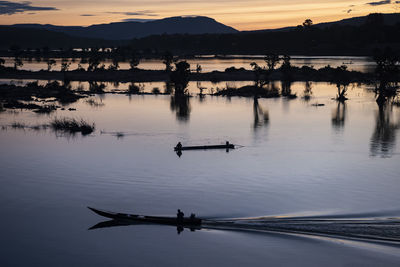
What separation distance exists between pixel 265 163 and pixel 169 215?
1559 centimetres

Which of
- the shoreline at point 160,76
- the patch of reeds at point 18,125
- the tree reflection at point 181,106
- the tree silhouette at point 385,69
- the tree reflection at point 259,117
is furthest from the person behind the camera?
the shoreline at point 160,76

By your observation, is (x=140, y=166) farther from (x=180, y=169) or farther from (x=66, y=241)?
(x=66, y=241)

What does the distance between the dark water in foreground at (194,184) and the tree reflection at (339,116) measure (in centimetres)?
25

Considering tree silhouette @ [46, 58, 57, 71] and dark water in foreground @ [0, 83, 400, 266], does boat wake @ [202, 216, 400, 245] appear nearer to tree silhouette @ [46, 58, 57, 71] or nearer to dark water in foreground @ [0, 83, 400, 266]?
dark water in foreground @ [0, 83, 400, 266]

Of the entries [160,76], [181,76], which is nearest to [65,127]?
[181,76]

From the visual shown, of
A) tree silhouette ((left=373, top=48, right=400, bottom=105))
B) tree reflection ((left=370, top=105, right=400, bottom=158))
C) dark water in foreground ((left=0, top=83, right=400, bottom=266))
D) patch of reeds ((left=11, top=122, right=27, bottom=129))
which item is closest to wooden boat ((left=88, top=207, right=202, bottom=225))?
dark water in foreground ((left=0, top=83, right=400, bottom=266))

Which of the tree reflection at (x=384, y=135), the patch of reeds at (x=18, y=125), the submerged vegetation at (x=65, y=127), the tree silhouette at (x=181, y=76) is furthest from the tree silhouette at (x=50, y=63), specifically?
the tree reflection at (x=384, y=135)

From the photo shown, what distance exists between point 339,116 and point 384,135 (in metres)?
14.0

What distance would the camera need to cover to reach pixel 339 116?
74.9m

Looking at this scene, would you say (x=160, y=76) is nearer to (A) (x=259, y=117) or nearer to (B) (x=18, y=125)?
(A) (x=259, y=117)

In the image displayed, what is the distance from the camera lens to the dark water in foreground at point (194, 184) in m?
27.8

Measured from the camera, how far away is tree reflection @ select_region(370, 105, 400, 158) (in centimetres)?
5216

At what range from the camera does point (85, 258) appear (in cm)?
2742

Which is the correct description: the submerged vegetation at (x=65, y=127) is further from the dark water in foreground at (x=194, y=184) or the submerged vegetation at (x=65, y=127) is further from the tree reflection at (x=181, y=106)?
the tree reflection at (x=181, y=106)
